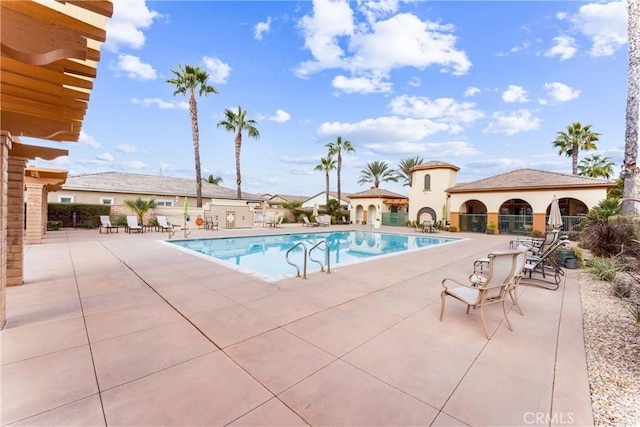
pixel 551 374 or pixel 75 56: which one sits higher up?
pixel 75 56

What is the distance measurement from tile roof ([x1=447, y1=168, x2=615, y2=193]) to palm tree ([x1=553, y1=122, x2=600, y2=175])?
8092 mm

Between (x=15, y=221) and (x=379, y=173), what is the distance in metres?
34.2

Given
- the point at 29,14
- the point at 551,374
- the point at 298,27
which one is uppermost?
the point at 298,27

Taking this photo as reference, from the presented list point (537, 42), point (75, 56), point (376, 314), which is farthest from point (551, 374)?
point (537, 42)

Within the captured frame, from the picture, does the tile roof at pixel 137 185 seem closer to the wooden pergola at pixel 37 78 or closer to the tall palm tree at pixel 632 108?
the wooden pergola at pixel 37 78

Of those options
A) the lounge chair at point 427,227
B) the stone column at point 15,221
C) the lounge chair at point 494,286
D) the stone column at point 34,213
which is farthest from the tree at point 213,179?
the lounge chair at point 494,286

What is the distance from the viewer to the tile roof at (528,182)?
17.1m

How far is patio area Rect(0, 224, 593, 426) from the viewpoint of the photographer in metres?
2.09

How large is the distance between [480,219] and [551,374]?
70.8ft

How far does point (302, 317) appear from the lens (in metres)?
3.95

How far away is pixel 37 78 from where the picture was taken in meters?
3.44

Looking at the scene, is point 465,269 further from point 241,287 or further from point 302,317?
point 241,287

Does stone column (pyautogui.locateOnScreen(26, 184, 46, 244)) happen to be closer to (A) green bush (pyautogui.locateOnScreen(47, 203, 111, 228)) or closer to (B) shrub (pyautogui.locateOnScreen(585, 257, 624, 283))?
(A) green bush (pyautogui.locateOnScreen(47, 203, 111, 228))

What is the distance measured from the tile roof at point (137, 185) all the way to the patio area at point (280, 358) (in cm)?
2064
